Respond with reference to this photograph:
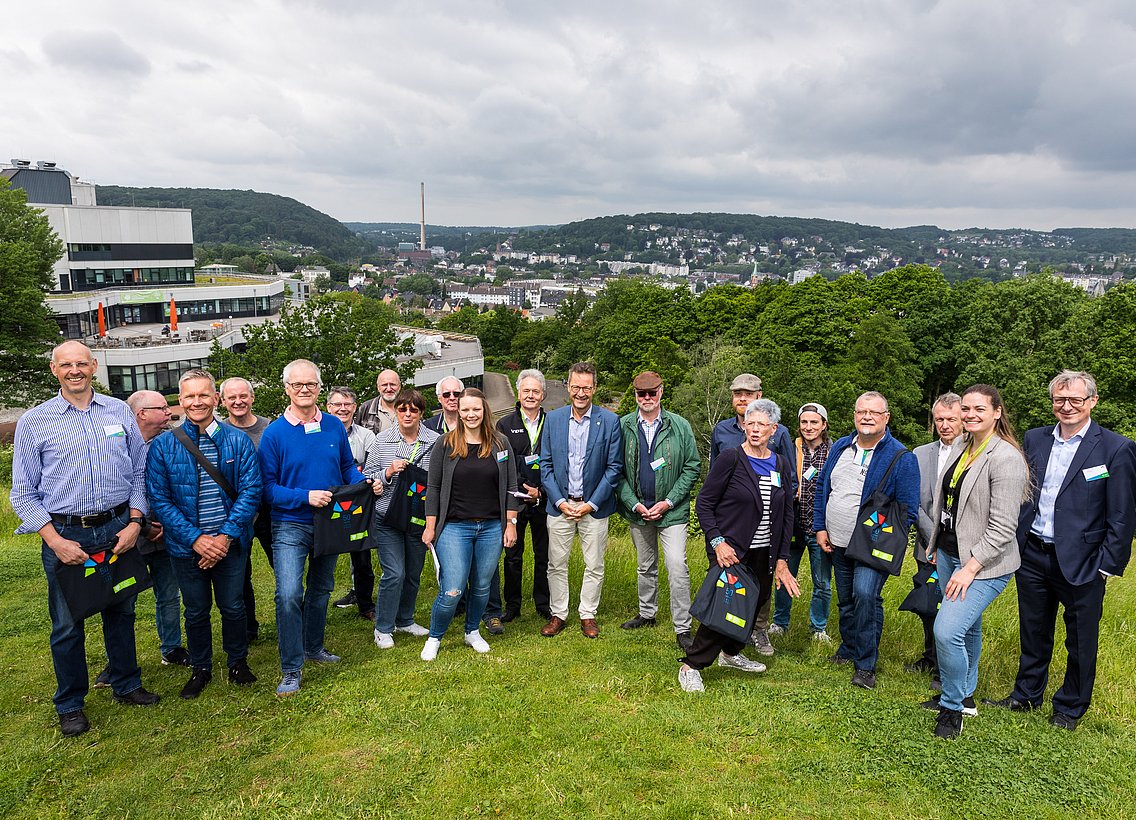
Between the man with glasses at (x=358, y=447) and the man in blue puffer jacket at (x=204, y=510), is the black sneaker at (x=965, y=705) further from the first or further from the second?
the man in blue puffer jacket at (x=204, y=510)

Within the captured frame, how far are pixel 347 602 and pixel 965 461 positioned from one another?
6048 millimetres

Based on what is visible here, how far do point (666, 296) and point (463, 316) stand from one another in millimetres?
44581

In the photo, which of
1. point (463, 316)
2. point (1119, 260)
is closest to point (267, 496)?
point (463, 316)

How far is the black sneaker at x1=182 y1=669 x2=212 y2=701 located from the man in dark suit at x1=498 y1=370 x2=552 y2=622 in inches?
102

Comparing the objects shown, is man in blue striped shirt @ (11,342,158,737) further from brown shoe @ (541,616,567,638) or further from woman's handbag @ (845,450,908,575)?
woman's handbag @ (845,450,908,575)

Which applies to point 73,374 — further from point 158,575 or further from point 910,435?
point 910,435

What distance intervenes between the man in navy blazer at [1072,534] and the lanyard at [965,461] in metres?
0.45

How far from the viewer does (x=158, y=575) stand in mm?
5418

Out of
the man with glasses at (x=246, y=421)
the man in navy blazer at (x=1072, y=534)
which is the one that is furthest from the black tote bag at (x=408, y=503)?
the man in navy blazer at (x=1072, y=534)

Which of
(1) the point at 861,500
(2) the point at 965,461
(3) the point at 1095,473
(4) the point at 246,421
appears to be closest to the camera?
(3) the point at 1095,473

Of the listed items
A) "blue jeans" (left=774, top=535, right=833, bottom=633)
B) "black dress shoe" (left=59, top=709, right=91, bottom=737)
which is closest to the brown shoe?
"blue jeans" (left=774, top=535, right=833, bottom=633)

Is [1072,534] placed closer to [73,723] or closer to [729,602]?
[729,602]

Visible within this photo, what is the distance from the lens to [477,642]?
566 cm

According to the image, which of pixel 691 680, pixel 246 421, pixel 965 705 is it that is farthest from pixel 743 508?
pixel 246 421
